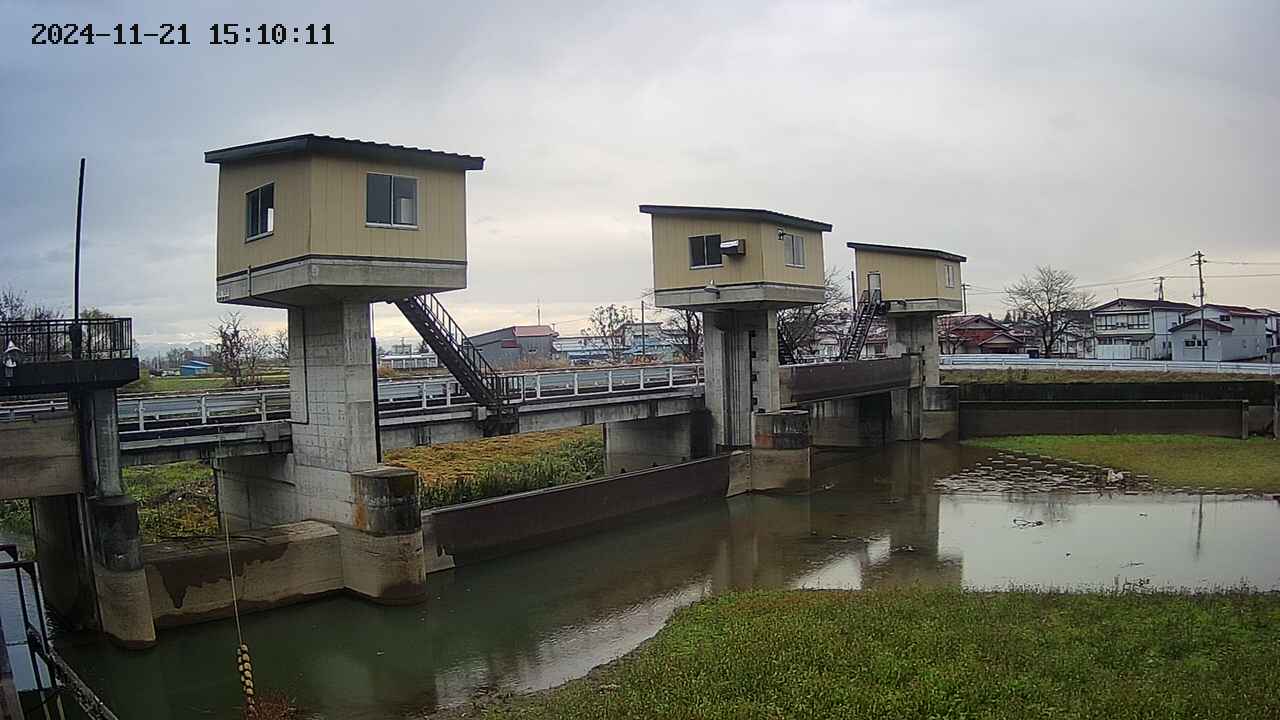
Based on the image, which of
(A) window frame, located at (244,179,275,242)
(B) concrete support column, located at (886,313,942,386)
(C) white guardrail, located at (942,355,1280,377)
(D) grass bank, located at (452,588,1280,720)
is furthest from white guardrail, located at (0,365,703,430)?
(C) white guardrail, located at (942,355,1280,377)

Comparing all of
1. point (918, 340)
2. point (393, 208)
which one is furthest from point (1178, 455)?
point (393, 208)

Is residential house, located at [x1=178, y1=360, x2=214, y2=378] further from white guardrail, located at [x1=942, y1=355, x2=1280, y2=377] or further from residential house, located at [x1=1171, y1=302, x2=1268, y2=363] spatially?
residential house, located at [x1=1171, y1=302, x2=1268, y2=363]

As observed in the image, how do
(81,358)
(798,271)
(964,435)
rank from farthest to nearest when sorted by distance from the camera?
(964,435) < (798,271) < (81,358)

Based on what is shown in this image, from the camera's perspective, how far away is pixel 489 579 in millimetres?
21234

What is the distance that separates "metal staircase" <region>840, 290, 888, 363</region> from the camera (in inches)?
1609

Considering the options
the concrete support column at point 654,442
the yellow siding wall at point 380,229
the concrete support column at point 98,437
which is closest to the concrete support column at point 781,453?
the concrete support column at point 654,442

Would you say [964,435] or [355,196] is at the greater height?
[355,196]

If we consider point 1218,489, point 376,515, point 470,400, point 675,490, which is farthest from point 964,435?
point 376,515

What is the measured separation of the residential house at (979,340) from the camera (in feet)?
247

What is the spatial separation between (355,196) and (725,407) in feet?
54.9

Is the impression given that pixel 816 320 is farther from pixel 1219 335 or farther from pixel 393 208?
pixel 393 208

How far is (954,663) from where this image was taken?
11336 mm

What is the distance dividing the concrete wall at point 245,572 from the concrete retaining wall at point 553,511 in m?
2.55

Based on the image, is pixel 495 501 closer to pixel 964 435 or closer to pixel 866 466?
pixel 866 466
